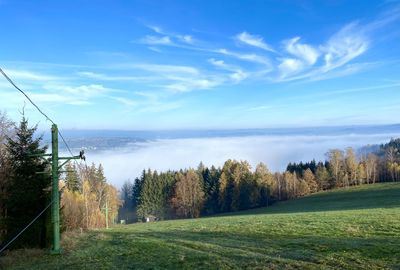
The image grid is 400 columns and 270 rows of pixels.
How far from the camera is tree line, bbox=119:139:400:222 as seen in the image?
119875mm

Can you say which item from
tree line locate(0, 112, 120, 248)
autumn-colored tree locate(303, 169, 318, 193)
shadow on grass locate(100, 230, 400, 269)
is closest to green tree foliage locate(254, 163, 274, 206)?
autumn-colored tree locate(303, 169, 318, 193)

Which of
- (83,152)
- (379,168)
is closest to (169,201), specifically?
(379,168)

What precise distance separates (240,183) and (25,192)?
9731cm

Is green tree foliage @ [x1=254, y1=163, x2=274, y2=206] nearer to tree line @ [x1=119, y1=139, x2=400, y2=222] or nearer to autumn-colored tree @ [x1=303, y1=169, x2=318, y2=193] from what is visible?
tree line @ [x1=119, y1=139, x2=400, y2=222]

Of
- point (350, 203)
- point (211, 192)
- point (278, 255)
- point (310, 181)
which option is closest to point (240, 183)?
point (211, 192)

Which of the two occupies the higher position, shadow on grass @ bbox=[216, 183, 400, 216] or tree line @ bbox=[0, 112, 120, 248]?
tree line @ bbox=[0, 112, 120, 248]

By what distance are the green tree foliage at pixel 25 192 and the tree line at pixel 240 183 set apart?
93.1 meters

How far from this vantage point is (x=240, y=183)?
120875 millimetres

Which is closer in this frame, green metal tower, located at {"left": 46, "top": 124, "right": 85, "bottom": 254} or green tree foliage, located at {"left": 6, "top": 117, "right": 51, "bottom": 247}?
green metal tower, located at {"left": 46, "top": 124, "right": 85, "bottom": 254}

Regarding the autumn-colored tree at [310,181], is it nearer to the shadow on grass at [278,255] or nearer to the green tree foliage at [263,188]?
the green tree foliage at [263,188]

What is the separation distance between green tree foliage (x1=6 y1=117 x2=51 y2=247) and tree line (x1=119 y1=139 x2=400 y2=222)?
305 ft

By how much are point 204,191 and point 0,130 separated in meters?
103

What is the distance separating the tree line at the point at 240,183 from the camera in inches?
4719

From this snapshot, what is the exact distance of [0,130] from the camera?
103 ft
